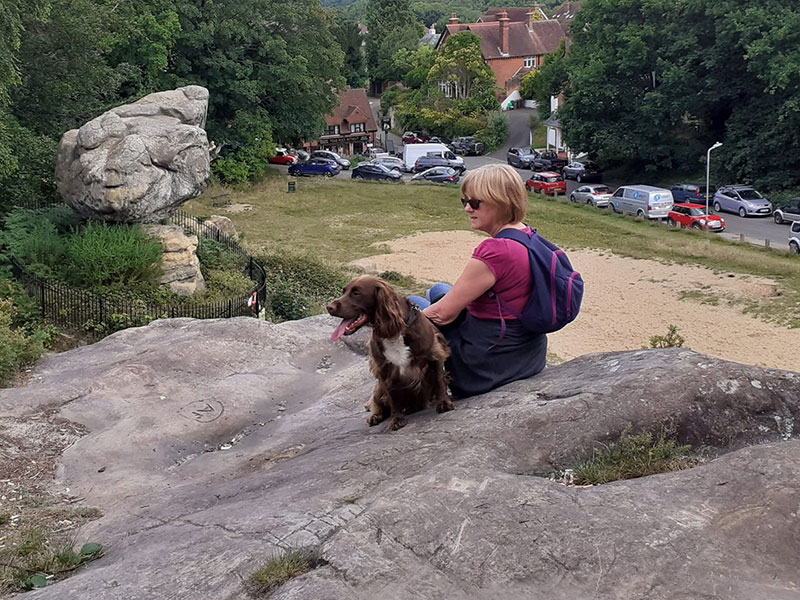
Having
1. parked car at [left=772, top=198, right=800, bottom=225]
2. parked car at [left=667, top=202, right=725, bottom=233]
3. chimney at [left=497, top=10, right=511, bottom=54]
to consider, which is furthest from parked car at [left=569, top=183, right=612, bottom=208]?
chimney at [left=497, top=10, right=511, bottom=54]

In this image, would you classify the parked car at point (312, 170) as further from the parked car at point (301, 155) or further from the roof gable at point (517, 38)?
the roof gable at point (517, 38)

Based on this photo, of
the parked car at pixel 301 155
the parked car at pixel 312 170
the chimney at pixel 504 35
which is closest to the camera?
the parked car at pixel 312 170

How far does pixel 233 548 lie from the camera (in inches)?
183

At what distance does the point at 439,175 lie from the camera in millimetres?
51969

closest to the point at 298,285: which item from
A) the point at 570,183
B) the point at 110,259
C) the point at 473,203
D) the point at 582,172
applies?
the point at 110,259

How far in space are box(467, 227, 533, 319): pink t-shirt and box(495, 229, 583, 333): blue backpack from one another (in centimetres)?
4

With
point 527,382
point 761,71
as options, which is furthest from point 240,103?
point 527,382

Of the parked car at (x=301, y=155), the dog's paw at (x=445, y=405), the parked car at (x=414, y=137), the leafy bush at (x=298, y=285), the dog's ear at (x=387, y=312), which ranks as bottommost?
the leafy bush at (x=298, y=285)

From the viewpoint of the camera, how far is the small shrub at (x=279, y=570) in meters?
4.20

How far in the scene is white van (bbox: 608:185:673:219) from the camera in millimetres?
38875

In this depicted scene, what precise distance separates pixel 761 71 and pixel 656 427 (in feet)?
143

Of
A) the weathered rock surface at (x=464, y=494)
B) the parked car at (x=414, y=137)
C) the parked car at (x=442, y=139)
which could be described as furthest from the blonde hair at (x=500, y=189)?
the parked car at (x=414, y=137)

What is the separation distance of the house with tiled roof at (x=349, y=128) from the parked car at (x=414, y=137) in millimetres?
3283

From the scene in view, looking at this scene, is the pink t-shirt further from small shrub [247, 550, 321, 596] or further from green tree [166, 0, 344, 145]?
green tree [166, 0, 344, 145]
